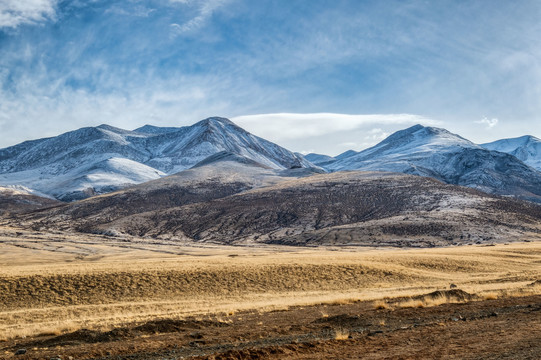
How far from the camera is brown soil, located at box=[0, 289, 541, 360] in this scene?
1232 cm

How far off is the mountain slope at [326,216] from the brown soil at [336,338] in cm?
8999

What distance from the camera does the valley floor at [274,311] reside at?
13.4 metres

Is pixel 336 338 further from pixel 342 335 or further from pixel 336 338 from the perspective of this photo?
pixel 342 335

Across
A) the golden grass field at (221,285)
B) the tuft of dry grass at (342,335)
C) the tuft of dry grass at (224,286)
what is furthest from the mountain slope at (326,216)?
the tuft of dry grass at (342,335)

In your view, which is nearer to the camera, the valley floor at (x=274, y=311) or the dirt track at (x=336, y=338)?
the dirt track at (x=336, y=338)

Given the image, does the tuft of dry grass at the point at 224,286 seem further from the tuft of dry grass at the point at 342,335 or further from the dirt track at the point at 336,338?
the tuft of dry grass at the point at 342,335

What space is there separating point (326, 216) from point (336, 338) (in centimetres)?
13284

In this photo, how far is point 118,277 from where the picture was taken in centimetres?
4003

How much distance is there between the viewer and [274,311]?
81.1 feet

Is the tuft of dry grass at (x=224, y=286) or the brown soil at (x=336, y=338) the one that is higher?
the brown soil at (x=336, y=338)

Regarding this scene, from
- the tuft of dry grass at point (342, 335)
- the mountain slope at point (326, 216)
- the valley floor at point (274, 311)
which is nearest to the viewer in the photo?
the valley floor at point (274, 311)

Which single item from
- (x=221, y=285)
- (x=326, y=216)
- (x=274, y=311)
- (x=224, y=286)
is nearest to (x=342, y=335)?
(x=274, y=311)

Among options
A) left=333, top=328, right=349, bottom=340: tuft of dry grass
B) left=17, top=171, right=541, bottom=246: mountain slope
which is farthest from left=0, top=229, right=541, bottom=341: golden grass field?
left=17, top=171, right=541, bottom=246: mountain slope

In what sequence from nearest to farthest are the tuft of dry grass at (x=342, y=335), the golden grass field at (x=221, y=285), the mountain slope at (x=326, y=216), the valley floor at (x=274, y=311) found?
the valley floor at (x=274, y=311), the tuft of dry grass at (x=342, y=335), the golden grass field at (x=221, y=285), the mountain slope at (x=326, y=216)
